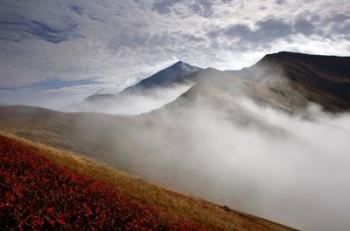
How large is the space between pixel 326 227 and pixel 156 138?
291 feet

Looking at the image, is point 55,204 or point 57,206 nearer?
point 57,206

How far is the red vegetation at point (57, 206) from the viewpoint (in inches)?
516

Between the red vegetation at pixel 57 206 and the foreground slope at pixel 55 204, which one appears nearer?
the red vegetation at pixel 57 206

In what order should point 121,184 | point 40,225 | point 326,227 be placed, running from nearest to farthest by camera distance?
point 40,225
point 121,184
point 326,227

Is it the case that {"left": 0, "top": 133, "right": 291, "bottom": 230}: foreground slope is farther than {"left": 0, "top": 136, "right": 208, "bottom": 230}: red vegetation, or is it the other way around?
{"left": 0, "top": 133, "right": 291, "bottom": 230}: foreground slope

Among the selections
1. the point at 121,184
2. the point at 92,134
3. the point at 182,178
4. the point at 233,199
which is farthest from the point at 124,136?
the point at 121,184

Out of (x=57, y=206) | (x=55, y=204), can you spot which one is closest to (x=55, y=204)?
(x=55, y=204)

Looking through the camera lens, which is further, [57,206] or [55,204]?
[55,204]

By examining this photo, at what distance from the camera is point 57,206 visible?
15164mm

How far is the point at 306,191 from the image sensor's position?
7283 inches

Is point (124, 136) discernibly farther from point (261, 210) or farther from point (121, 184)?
point (121, 184)

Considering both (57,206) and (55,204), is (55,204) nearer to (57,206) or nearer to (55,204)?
(55,204)

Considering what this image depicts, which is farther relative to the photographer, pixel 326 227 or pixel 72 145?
pixel 326 227

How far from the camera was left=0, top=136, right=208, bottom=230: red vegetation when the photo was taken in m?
13.1
